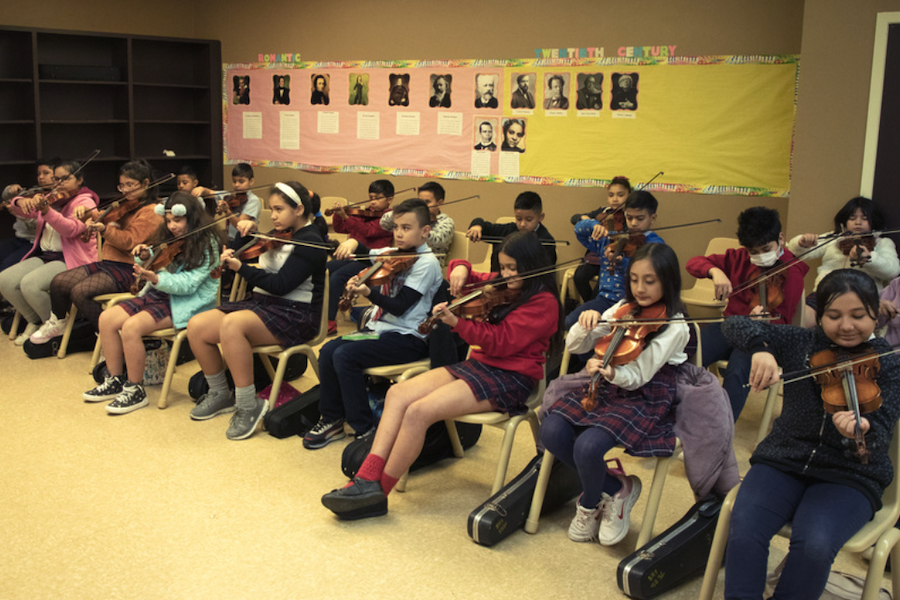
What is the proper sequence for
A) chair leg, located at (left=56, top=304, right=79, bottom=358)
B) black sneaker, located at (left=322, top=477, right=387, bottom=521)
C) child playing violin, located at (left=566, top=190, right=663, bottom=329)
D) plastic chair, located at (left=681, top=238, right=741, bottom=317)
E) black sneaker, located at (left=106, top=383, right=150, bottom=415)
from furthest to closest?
1. chair leg, located at (left=56, top=304, right=79, bottom=358)
2. plastic chair, located at (left=681, top=238, right=741, bottom=317)
3. child playing violin, located at (left=566, top=190, right=663, bottom=329)
4. black sneaker, located at (left=106, top=383, right=150, bottom=415)
5. black sneaker, located at (left=322, top=477, right=387, bottom=521)

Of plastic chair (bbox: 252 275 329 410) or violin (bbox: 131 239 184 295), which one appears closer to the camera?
plastic chair (bbox: 252 275 329 410)

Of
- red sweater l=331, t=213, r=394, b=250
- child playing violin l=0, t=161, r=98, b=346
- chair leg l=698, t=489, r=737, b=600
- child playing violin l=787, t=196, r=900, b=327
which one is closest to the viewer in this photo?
chair leg l=698, t=489, r=737, b=600

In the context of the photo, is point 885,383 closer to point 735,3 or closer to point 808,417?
point 808,417

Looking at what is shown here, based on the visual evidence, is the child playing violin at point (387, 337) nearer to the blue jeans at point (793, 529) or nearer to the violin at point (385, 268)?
the violin at point (385, 268)

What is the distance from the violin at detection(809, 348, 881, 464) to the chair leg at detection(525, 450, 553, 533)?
2.85 feet

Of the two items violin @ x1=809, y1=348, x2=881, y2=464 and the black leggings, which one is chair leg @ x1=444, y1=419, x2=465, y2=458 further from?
the black leggings

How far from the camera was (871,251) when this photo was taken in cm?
367

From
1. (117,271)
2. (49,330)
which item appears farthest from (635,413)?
(49,330)

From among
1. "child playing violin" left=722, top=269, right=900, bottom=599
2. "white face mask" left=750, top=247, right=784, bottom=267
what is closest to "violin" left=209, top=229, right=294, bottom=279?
"white face mask" left=750, top=247, right=784, bottom=267

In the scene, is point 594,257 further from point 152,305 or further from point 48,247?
point 48,247

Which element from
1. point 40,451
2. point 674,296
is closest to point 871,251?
point 674,296

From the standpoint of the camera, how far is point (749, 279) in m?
3.42

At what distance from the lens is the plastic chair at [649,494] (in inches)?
95.7

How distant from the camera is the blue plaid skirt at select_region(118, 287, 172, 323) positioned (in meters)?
3.87
